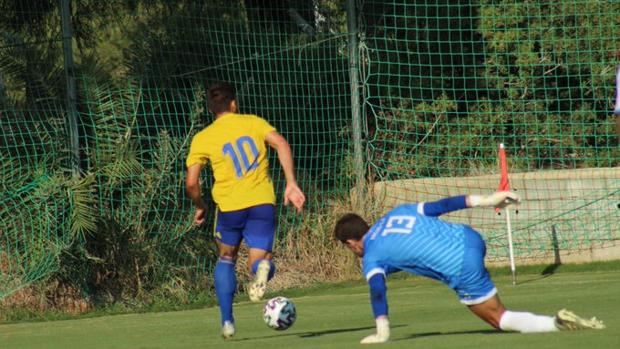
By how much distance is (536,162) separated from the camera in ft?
63.3

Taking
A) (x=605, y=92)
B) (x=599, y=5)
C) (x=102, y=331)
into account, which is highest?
(x=599, y=5)

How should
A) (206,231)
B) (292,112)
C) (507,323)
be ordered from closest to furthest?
(507,323) < (206,231) < (292,112)

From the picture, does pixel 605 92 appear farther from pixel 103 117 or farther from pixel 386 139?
pixel 103 117

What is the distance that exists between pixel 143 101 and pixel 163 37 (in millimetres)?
1300

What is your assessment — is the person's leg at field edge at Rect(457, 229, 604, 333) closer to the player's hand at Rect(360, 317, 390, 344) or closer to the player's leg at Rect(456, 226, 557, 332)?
the player's leg at Rect(456, 226, 557, 332)

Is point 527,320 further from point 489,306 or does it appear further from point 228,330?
point 228,330

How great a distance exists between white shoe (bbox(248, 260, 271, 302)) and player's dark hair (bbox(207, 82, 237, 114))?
125cm

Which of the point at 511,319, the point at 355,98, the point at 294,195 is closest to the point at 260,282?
the point at 294,195

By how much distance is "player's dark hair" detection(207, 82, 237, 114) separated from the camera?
10.2 m

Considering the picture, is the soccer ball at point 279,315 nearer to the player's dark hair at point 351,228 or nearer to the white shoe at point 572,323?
the player's dark hair at point 351,228

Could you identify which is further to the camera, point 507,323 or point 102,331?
point 102,331

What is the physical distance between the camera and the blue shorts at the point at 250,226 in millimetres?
10203

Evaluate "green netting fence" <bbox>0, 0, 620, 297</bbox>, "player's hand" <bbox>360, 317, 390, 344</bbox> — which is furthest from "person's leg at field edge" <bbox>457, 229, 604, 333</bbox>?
"green netting fence" <bbox>0, 0, 620, 297</bbox>

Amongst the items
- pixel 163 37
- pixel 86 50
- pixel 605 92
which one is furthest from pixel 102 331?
pixel 605 92
